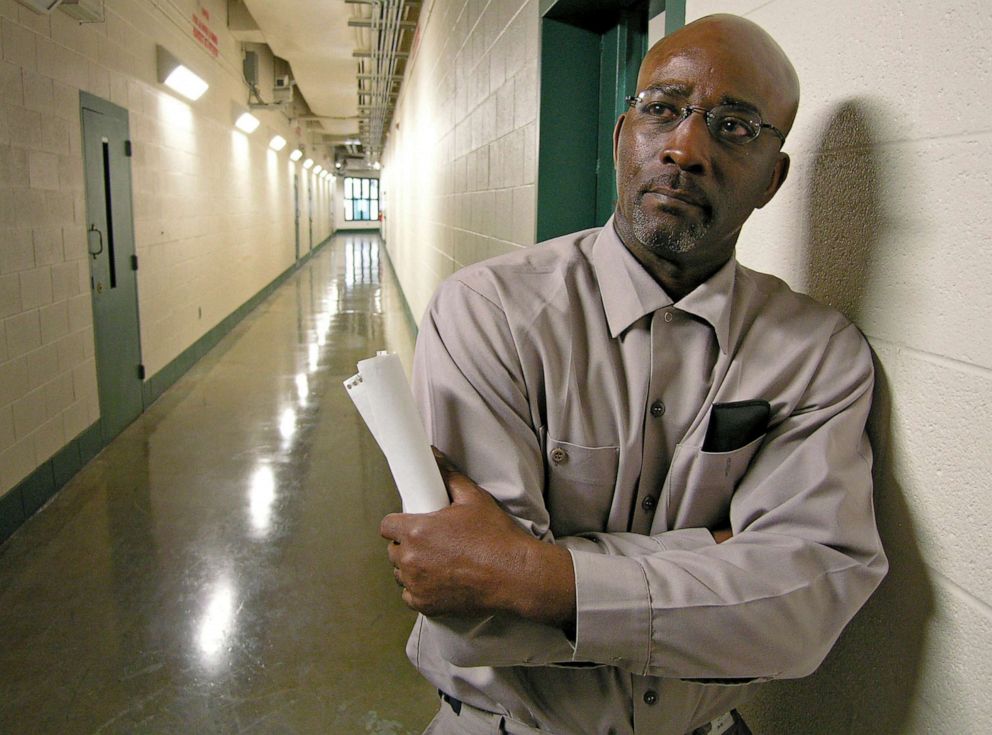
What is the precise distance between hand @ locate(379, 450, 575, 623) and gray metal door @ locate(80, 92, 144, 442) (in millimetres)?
3983

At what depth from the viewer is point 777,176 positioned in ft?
3.76

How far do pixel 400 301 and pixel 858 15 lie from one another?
9863 mm

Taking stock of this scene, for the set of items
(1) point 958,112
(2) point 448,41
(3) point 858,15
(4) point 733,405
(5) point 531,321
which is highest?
(2) point 448,41

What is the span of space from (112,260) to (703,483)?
441 centimetres

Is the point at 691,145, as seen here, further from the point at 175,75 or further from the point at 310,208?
the point at 310,208

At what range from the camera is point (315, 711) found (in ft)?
7.00

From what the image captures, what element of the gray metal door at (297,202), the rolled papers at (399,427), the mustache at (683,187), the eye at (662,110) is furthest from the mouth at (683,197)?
the gray metal door at (297,202)

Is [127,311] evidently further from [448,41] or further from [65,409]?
[448,41]

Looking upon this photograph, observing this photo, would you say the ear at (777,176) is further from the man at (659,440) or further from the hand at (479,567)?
the hand at (479,567)

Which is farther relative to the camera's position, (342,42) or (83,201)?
(342,42)

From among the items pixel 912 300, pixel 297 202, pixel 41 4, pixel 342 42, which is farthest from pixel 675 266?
pixel 297 202

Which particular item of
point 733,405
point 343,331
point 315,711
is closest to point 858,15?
point 733,405

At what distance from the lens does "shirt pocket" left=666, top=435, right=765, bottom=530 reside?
3.36ft

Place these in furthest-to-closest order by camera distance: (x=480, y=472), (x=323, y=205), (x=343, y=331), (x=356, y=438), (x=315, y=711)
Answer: (x=323, y=205) < (x=343, y=331) < (x=356, y=438) < (x=315, y=711) < (x=480, y=472)
